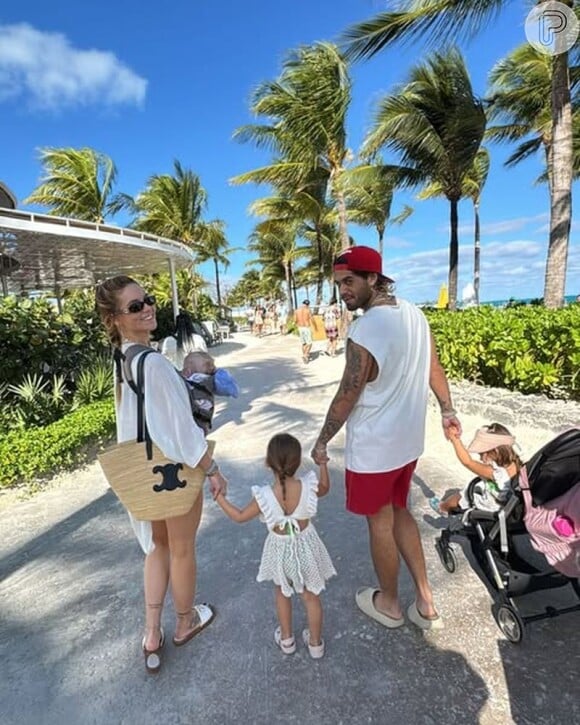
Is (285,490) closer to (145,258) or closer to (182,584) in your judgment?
(182,584)

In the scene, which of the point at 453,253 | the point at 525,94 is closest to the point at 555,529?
the point at 453,253

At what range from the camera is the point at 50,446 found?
486cm

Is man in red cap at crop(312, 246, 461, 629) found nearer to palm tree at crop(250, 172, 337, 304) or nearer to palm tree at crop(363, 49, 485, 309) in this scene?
A: palm tree at crop(363, 49, 485, 309)

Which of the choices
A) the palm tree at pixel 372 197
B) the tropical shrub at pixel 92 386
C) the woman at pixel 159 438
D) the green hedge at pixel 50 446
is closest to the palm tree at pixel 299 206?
the palm tree at pixel 372 197

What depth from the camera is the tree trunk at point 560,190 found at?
22.2 ft

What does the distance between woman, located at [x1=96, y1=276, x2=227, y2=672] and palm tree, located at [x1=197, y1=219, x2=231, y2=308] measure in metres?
27.5

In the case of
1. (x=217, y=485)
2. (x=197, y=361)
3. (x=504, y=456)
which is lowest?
(x=504, y=456)

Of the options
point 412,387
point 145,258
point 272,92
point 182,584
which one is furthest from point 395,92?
point 182,584

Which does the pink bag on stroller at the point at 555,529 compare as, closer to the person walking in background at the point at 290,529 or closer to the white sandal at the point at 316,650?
the person walking in background at the point at 290,529

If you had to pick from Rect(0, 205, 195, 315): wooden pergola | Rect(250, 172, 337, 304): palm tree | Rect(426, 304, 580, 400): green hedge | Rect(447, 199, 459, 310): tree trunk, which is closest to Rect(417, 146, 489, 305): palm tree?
Rect(250, 172, 337, 304): palm tree

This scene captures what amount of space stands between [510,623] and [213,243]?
110ft

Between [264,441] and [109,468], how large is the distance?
12.8 feet

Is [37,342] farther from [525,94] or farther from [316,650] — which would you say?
[525,94]

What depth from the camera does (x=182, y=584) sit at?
7.05 feet
